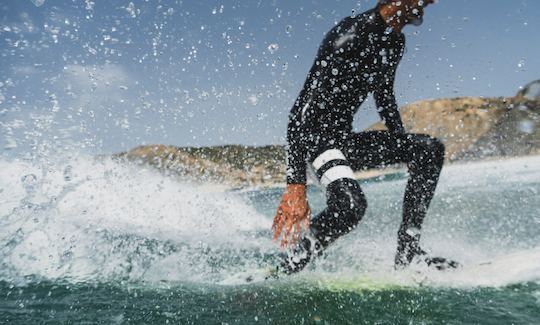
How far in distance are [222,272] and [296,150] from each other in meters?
1.41

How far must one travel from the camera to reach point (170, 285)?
310 cm

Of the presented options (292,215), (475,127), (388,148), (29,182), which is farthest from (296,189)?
(475,127)

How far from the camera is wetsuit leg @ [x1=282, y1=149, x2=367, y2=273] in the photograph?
2775mm

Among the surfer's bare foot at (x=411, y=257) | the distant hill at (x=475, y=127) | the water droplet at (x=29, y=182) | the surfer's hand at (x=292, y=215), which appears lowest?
the surfer's bare foot at (x=411, y=257)

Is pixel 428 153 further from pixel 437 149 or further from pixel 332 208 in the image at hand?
pixel 332 208

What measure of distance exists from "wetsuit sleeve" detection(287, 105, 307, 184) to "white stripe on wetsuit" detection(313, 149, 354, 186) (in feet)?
0.38

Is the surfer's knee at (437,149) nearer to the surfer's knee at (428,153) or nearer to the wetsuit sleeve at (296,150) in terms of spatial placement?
the surfer's knee at (428,153)

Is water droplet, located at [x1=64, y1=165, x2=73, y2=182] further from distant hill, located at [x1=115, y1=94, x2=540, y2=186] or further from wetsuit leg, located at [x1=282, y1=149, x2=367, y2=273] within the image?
distant hill, located at [x1=115, y1=94, x2=540, y2=186]

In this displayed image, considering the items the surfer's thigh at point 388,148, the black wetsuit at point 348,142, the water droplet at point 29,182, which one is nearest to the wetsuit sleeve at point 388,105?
the black wetsuit at point 348,142

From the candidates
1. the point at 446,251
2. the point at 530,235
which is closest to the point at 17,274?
the point at 446,251

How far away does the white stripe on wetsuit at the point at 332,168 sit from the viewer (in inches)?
112

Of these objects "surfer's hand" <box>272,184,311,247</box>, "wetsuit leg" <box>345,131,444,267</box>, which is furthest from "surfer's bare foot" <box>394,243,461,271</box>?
"surfer's hand" <box>272,184,311,247</box>

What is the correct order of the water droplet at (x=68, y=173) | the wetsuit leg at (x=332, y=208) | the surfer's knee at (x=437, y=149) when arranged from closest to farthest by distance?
the wetsuit leg at (x=332, y=208) → the surfer's knee at (x=437, y=149) → the water droplet at (x=68, y=173)

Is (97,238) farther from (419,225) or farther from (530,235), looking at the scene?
(530,235)
